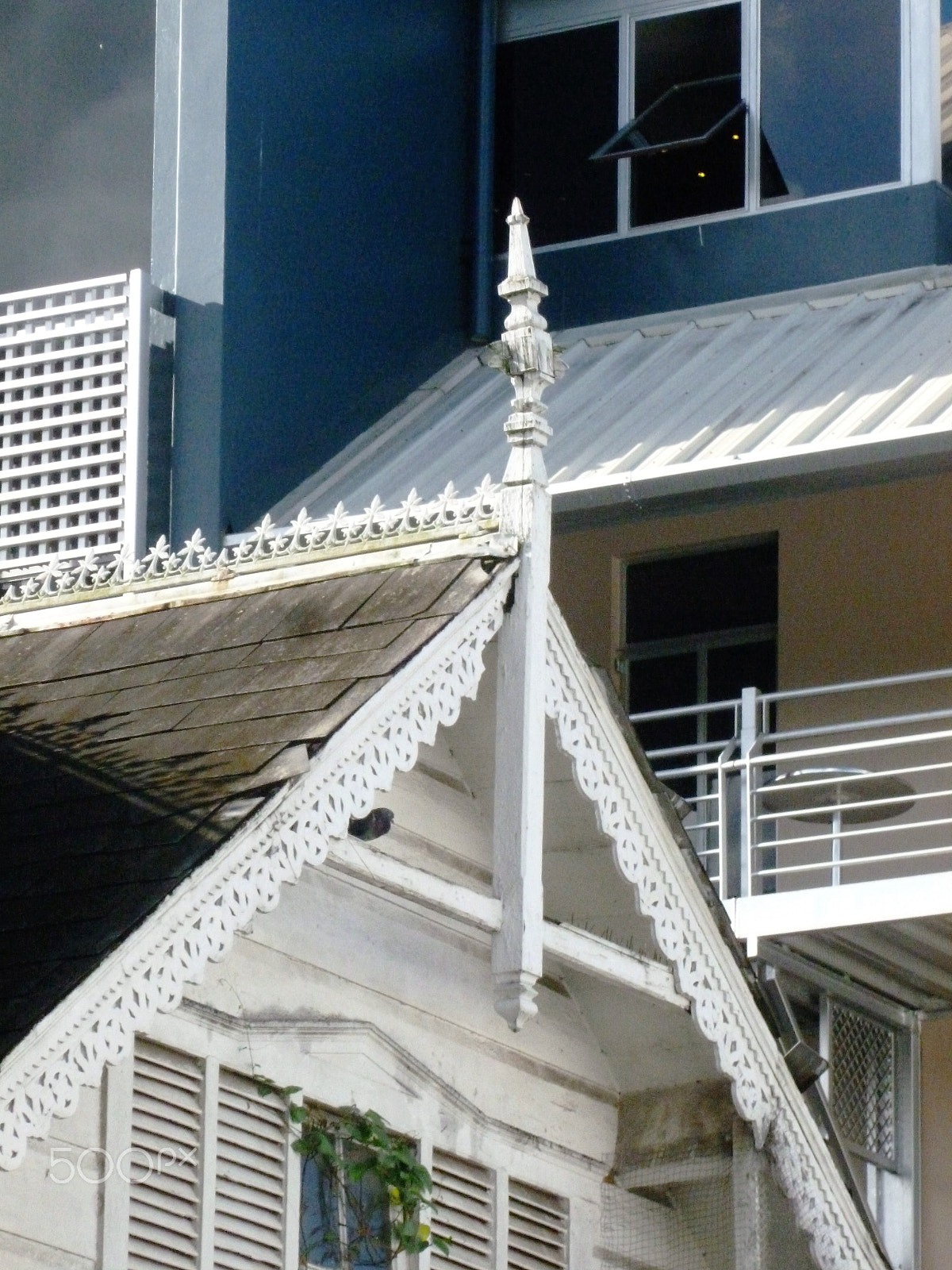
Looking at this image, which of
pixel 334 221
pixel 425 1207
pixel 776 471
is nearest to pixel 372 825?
pixel 425 1207

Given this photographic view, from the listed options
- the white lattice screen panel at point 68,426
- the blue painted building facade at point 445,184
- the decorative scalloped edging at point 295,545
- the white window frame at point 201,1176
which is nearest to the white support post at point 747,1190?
the white window frame at point 201,1176

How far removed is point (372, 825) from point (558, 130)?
10.9m

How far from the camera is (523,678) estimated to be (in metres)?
9.73

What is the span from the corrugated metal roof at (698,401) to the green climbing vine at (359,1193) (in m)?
6.46

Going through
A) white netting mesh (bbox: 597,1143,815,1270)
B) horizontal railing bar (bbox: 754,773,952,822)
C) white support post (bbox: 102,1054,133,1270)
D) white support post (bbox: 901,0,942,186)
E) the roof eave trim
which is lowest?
white support post (bbox: 102,1054,133,1270)

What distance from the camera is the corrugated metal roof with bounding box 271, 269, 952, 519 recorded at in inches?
622

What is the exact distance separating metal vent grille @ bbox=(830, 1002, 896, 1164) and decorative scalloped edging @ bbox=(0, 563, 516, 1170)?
701 cm

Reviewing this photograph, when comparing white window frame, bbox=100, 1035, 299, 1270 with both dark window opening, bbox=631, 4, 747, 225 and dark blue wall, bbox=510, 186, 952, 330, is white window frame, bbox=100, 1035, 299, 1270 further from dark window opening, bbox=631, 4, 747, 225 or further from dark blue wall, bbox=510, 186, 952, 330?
dark window opening, bbox=631, 4, 747, 225

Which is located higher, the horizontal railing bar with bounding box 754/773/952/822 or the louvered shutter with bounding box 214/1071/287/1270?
the horizontal railing bar with bounding box 754/773/952/822

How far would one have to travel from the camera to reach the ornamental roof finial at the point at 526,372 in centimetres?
973

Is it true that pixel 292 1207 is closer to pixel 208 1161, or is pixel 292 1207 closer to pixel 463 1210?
pixel 208 1161

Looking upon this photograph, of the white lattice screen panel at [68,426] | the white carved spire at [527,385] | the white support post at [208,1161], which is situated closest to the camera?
the white support post at [208,1161]

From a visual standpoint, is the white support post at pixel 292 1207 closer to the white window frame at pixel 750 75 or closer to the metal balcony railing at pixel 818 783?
the metal balcony railing at pixel 818 783

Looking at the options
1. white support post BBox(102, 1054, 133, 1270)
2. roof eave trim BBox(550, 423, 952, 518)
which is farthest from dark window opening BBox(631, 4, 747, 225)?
white support post BBox(102, 1054, 133, 1270)
